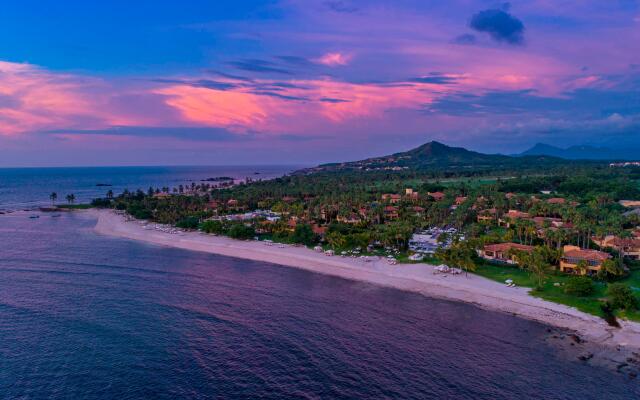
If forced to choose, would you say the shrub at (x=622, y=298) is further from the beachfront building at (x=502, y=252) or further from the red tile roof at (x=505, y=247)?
the red tile roof at (x=505, y=247)

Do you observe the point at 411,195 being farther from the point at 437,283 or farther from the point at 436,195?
the point at 437,283

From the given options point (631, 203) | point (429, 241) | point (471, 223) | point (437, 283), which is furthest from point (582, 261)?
point (631, 203)

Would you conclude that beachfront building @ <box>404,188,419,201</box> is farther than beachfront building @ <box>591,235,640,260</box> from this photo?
Yes

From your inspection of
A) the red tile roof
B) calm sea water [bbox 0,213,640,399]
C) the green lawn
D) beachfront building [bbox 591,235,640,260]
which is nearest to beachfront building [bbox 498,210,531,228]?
beachfront building [bbox 591,235,640,260]

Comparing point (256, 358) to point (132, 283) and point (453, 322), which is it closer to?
point (453, 322)

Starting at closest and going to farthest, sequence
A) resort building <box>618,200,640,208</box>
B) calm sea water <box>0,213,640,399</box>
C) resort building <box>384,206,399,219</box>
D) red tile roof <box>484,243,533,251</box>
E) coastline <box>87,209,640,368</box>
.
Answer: calm sea water <box>0,213,640,399</box>
coastline <box>87,209,640,368</box>
red tile roof <box>484,243,533,251</box>
resort building <box>384,206,399,219</box>
resort building <box>618,200,640,208</box>

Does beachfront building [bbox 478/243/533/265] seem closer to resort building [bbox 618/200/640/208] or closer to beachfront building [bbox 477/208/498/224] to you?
beachfront building [bbox 477/208/498/224]
